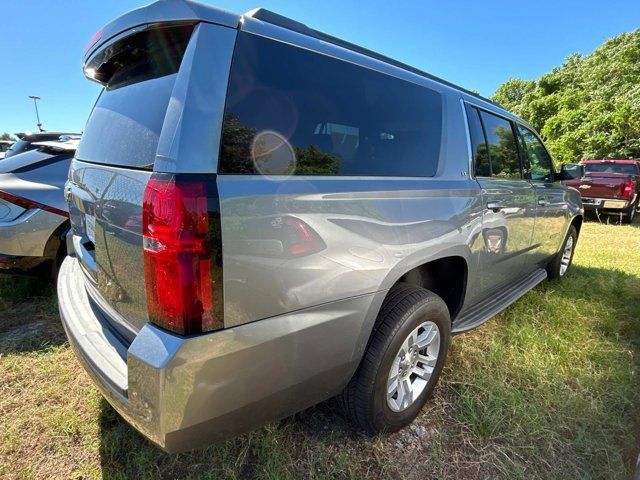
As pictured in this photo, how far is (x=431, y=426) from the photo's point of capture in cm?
206

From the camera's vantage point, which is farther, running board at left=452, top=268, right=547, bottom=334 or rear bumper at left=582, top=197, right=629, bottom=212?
rear bumper at left=582, top=197, right=629, bottom=212

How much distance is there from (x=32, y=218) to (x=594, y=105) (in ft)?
80.2

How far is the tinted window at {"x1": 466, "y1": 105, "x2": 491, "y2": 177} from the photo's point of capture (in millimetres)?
2426

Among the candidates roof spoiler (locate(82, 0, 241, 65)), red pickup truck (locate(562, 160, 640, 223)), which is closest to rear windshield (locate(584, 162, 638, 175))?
red pickup truck (locate(562, 160, 640, 223))

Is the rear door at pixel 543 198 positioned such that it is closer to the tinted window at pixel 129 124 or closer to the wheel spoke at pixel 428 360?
the wheel spoke at pixel 428 360

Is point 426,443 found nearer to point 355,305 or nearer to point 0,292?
point 355,305

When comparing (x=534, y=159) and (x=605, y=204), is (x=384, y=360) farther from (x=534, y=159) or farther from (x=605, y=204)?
(x=605, y=204)

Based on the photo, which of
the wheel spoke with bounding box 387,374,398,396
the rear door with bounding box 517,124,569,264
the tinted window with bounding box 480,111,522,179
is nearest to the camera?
the wheel spoke with bounding box 387,374,398,396

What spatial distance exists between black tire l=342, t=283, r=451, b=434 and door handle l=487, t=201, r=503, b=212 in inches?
34.4

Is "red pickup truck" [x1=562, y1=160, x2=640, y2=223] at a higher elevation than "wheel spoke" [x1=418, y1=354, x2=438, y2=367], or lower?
higher

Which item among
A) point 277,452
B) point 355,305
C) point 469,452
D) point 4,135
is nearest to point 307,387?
point 355,305

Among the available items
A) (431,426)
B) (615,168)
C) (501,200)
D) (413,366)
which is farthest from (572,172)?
(615,168)

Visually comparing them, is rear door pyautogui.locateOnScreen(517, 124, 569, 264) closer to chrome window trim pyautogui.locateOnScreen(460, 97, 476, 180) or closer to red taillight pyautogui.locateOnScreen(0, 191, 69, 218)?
chrome window trim pyautogui.locateOnScreen(460, 97, 476, 180)

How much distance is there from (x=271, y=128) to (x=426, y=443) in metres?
1.82
